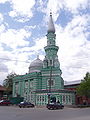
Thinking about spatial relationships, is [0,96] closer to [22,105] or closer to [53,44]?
[53,44]

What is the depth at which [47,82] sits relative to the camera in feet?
208

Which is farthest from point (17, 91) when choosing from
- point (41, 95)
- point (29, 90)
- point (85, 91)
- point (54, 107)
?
point (54, 107)

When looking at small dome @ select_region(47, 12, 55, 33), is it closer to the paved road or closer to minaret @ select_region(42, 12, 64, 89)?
minaret @ select_region(42, 12, 64, 89)

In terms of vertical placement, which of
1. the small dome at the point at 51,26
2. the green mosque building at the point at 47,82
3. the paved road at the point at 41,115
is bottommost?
the paved road at the point at 41,115

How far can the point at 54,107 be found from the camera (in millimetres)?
38562

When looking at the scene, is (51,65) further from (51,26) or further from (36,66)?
(51,26)

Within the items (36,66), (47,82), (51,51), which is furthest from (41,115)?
(36,66)

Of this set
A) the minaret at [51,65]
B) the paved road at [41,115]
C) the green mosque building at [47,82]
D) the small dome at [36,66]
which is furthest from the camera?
the small dome at [36,66]

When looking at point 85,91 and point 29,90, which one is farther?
point 29,90

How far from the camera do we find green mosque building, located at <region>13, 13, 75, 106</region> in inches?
2327

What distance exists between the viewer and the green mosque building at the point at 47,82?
194ft

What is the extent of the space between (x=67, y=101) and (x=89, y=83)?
9445 mm

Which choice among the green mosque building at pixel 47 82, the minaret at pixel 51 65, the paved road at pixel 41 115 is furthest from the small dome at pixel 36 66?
the paved road at pixel 41 115

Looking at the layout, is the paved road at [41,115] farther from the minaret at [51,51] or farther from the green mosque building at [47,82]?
the minaret at [51,51]
